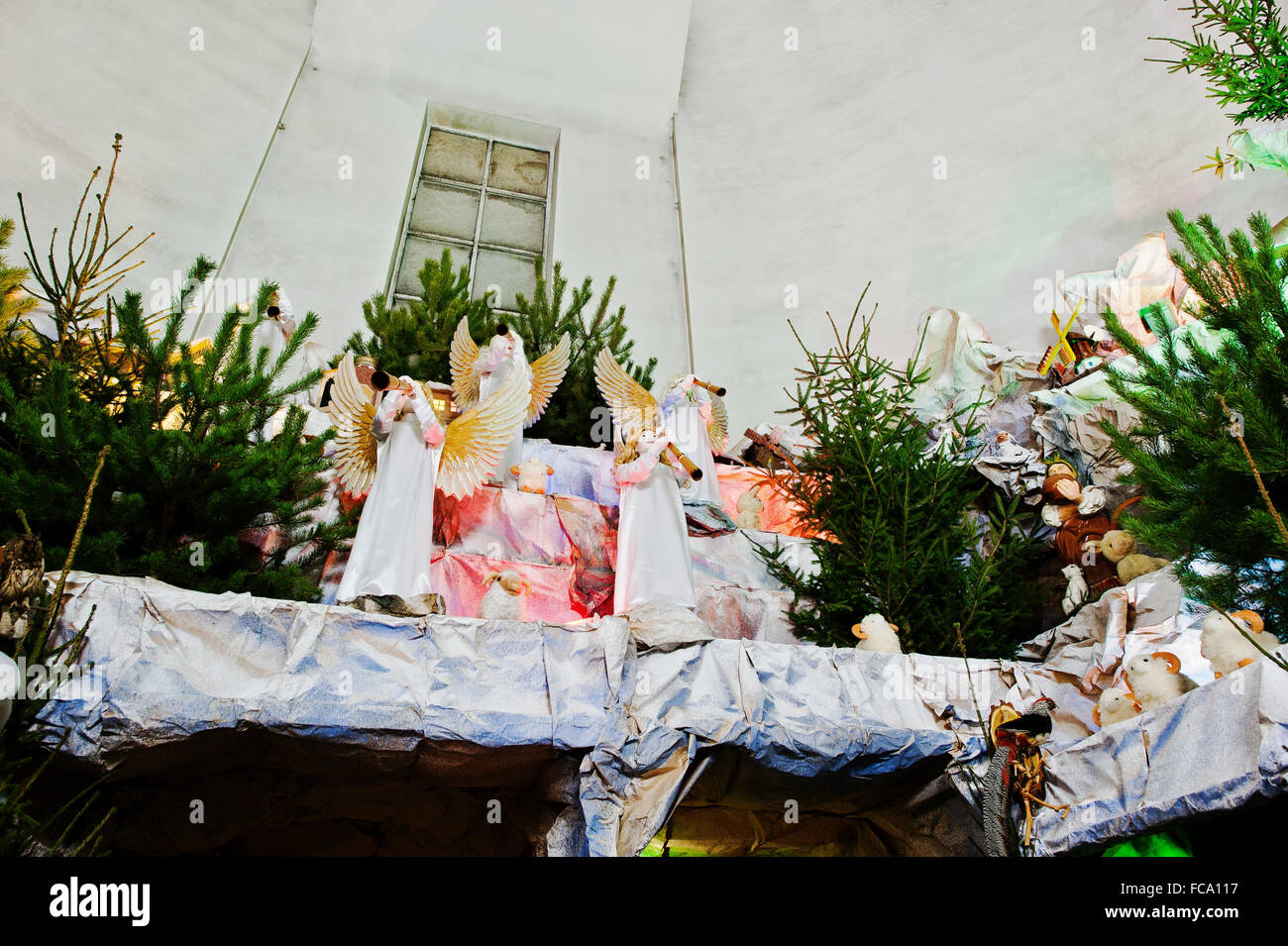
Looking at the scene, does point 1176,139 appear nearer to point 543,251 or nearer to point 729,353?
point 729,353

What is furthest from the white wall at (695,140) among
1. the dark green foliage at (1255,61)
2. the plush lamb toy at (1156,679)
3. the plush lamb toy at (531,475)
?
the plush lamb toy at (1156,679)

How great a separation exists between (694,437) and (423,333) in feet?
8.35

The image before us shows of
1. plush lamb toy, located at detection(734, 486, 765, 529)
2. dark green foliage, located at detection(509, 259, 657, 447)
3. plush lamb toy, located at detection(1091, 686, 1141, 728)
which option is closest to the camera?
plush lamb toy, located at detection(1091, 686, 1141, 728)

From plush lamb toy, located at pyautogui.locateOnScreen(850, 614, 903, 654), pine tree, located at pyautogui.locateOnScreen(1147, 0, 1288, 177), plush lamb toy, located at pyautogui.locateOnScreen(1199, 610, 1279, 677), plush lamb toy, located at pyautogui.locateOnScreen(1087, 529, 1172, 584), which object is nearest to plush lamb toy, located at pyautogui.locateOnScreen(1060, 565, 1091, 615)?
plush lamb toy, located at pyautogui.locateOnScreen(1087, 529, 1172, 584)

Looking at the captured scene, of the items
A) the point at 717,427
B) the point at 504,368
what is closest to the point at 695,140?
the point at 717,427

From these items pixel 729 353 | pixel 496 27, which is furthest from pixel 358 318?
pixel 496 27

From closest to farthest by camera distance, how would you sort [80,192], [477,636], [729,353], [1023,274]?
A: [477,636], [80,192], [1023,274], [729,353]

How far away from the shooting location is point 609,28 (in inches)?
564

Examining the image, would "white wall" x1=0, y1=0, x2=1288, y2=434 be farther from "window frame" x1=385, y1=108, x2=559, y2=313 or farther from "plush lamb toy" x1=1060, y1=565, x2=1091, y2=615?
"plush lamb toy" x1=1060, y1=565, x2=1091, y2=615

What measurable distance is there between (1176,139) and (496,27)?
8664mm

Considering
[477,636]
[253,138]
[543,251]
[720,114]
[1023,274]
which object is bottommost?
[477,636]

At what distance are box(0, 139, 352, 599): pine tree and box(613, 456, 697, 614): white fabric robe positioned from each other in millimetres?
1866

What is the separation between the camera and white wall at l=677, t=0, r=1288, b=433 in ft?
36.8

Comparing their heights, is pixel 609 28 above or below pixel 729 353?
above
